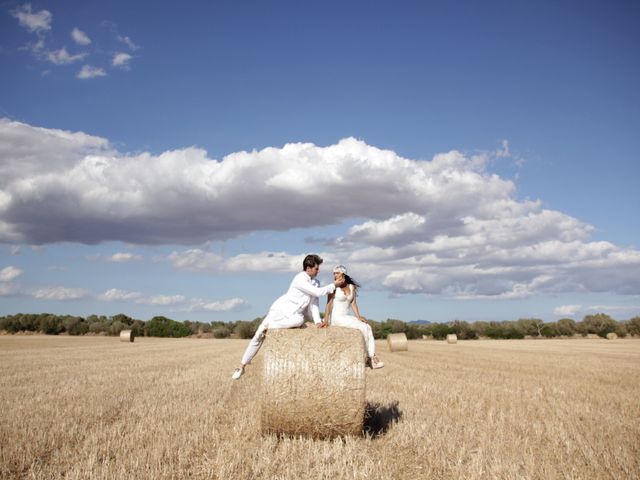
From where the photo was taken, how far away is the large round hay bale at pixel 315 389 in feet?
22.4

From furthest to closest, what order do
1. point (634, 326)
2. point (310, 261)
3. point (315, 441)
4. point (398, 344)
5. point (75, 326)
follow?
point (75, 326)
point (634, 326)
point (398, 344)
point (310, 261)
point (315, 441)

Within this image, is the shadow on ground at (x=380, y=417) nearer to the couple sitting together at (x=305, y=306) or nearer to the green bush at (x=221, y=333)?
the couple sitting together at (x=305, y=306)

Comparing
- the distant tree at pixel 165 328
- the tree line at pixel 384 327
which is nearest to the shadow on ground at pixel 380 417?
the tree line at pixel 384 327

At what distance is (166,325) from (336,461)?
234 ft

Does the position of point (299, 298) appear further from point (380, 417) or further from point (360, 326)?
point (380, 417)

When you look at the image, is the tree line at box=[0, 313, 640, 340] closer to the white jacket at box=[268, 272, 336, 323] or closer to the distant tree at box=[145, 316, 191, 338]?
the distant tree at box=[145, 316, 191, 338]

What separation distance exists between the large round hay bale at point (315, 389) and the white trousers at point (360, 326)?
3.51 ft

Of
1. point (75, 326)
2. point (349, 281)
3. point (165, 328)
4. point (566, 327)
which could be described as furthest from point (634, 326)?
point (75, 326)

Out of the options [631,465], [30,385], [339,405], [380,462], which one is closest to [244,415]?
[339,405]

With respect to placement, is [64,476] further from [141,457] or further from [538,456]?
[538,456]

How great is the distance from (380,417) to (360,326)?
1413mm

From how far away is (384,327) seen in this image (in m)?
71.8

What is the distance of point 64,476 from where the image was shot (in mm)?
5059

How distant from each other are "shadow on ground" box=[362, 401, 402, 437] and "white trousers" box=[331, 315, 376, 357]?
2.87ft
